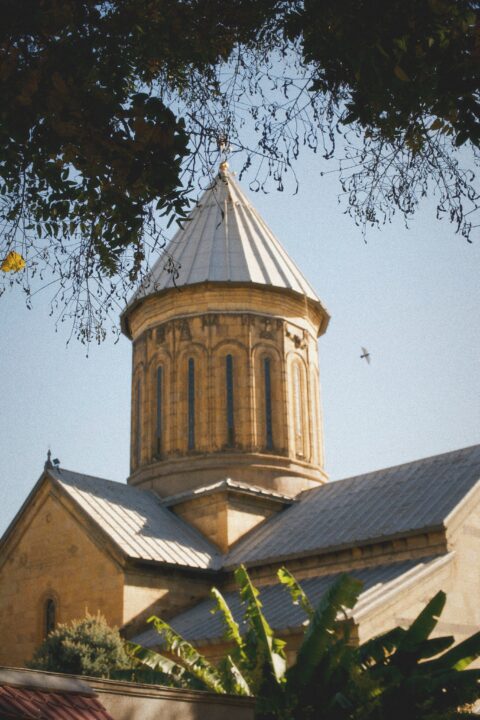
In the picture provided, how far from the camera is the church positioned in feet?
48.8

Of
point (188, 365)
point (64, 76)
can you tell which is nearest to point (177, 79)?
point (64, 76)

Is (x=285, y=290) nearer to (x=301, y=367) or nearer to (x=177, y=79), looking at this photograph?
(x=301, y=367)

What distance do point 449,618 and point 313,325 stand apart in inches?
396

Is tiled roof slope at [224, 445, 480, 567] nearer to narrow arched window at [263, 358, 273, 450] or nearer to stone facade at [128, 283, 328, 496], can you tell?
stone facade at [128, 283, 328, 496]

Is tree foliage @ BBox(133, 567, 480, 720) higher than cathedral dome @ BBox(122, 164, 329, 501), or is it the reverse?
cathedral dome @ BBox(122, 164, 329, 501)

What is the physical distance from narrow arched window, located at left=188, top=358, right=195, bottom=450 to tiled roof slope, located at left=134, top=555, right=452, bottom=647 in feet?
14.7

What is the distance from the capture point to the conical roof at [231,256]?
834 inches

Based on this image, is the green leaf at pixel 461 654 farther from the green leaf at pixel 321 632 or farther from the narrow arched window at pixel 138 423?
the narrow arched window at pixel 138 423

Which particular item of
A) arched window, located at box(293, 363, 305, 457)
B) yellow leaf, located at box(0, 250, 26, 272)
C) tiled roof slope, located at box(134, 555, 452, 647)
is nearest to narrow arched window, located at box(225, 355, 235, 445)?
arched window, located at box(293, 363, 305, 457)

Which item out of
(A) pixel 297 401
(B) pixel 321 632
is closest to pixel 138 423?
(A) pixel 297 401

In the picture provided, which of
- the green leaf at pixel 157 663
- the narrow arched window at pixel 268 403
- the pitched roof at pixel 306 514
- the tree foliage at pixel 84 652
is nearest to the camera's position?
the green leaf at pixel 157 663

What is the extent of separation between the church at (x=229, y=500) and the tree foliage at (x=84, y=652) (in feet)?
5.38

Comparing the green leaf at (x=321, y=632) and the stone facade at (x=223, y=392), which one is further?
the stone facade at (x=223, y=392)

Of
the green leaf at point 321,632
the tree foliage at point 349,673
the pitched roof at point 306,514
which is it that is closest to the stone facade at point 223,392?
the pitched roof at point 306,514
